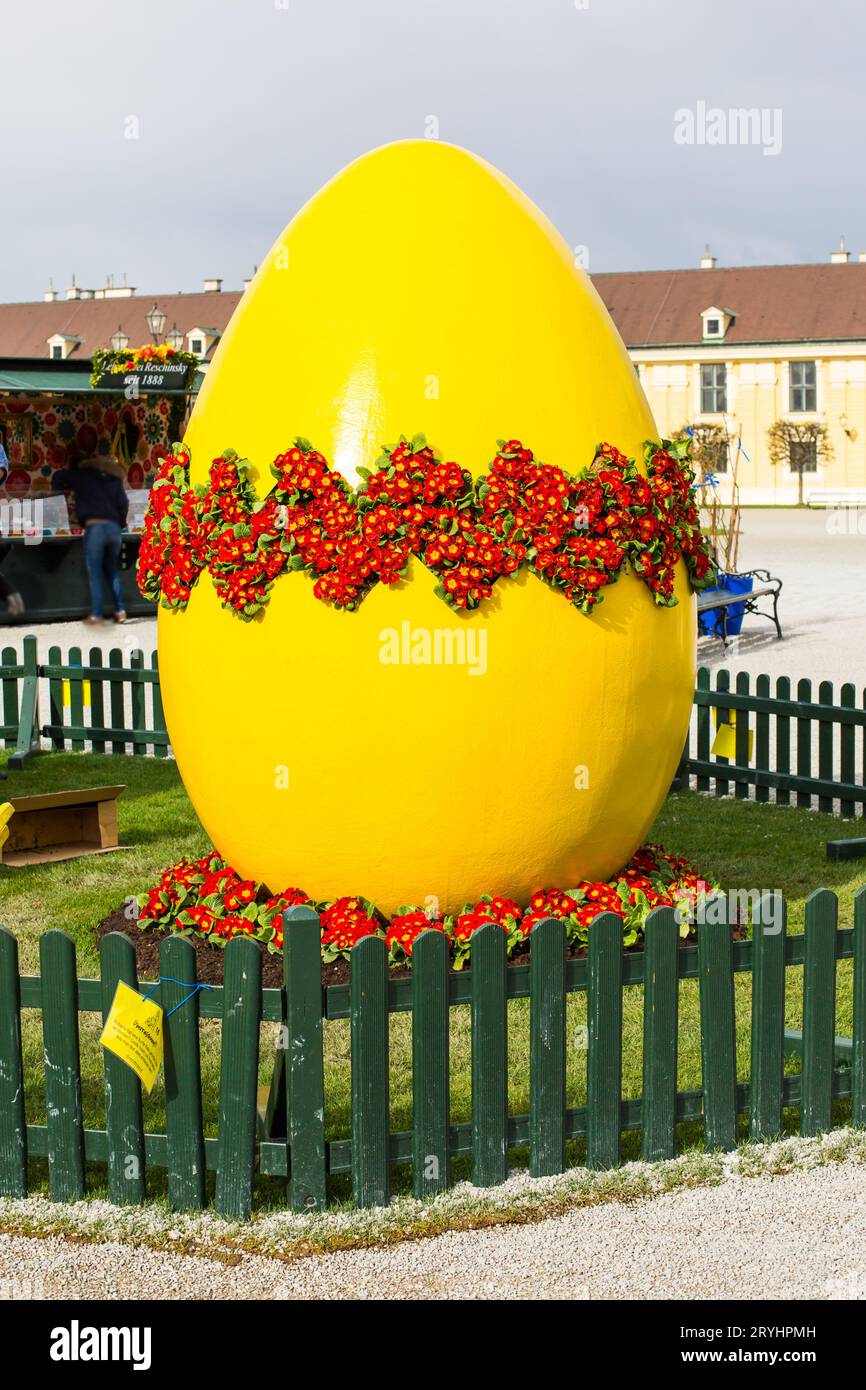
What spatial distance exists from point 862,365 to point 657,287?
37.3ft

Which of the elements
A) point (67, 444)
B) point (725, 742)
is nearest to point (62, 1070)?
point (725, 742)

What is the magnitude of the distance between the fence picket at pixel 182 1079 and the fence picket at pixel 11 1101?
49 centimetres

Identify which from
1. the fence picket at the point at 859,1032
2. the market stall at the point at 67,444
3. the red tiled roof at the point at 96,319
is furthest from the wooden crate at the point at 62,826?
the red tiled roof at the point at 96,319

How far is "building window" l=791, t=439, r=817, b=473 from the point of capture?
65.1m

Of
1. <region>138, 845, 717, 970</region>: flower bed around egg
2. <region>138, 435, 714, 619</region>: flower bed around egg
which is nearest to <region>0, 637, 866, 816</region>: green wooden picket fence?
<region>138, 845, 717, 970</region>: flower bed around egg

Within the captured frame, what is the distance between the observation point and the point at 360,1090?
194 inches

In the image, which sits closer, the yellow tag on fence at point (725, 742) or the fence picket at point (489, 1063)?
the fence picket at point (489, 1063)

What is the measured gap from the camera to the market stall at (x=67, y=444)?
66.3ft

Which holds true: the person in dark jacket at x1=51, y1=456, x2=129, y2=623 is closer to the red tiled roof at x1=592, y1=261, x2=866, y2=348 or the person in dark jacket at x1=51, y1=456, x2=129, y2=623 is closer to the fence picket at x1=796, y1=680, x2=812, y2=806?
the fence picket at x1=796, y1=680, x2=812, y2=806

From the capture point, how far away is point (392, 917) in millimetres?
6773

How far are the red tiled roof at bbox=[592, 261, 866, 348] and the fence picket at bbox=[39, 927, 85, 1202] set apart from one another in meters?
64.9

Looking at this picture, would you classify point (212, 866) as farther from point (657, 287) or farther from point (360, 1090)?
point (657, 287)

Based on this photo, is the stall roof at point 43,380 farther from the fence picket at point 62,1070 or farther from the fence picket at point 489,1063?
the fence picket at point 489,1063
